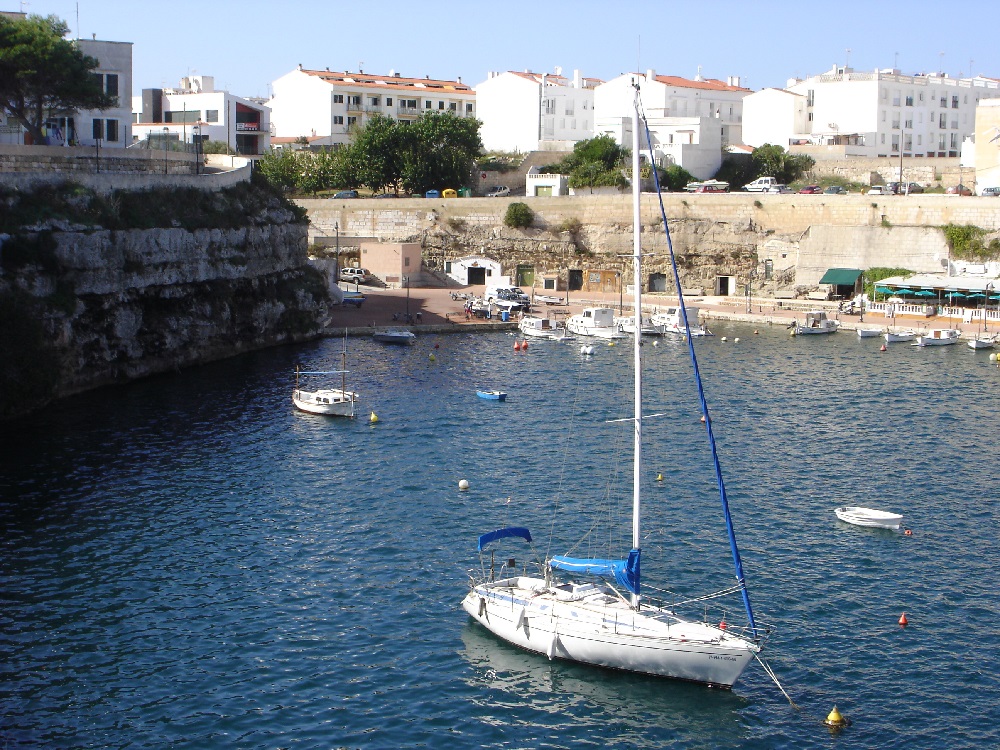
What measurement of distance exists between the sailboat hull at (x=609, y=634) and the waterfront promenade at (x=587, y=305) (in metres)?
48.0

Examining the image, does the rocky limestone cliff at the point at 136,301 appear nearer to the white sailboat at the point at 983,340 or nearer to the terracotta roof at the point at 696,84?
the white sailboat at the point at 983,340

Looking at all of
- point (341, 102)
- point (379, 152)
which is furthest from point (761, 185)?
point (341, 102)

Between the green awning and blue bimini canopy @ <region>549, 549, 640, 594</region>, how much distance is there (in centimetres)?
6038

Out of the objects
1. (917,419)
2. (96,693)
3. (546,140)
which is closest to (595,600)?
(96,693)

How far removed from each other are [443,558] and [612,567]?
22.8ft

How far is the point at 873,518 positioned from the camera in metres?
36.8

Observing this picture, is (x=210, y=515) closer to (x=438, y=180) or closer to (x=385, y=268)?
(x=385, y=268)

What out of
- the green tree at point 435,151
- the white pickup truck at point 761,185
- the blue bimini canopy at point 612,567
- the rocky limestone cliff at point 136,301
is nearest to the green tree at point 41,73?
the rocky limestone cliff at point 136,301

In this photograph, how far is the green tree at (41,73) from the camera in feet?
204

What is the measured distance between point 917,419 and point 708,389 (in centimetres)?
1071

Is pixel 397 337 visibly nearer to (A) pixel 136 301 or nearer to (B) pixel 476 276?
(A) pixel 136 301

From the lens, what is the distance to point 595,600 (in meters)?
27.7

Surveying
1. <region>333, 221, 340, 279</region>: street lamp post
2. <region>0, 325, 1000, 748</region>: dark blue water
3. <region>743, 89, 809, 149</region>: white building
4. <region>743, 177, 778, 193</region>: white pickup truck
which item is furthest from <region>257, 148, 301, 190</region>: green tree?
<region>0, 325, 1000, 748</region>: dark blue water

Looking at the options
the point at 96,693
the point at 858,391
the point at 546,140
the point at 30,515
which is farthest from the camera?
the point at 546,140
